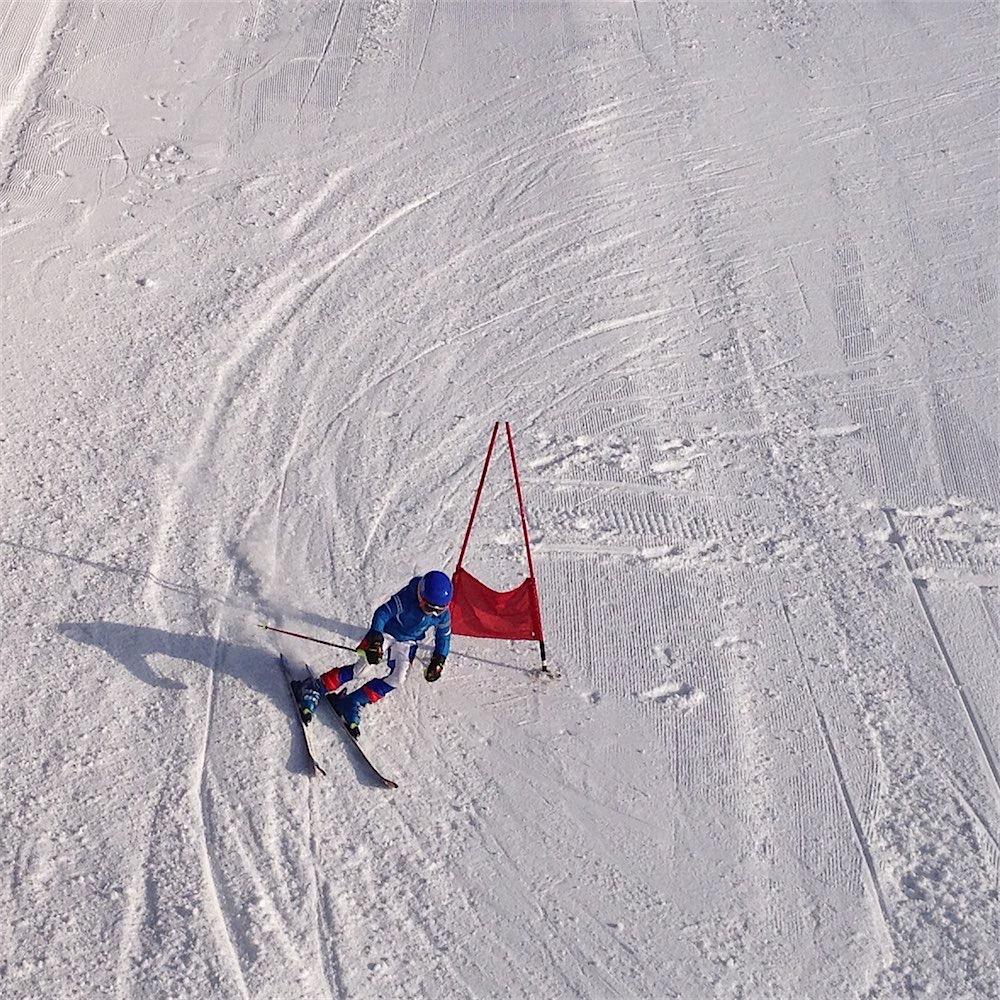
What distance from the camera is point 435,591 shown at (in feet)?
22.7

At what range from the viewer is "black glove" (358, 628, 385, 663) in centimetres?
712

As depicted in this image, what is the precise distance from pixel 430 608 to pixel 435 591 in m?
0.13

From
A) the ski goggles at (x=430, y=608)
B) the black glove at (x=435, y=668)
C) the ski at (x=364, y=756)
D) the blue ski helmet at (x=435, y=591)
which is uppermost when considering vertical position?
the blue ski helmet at (x=435, y=591)

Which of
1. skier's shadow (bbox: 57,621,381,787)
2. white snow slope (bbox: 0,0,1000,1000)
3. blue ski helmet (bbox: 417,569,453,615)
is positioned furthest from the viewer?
skier's shadow (bbox: 57,621,381,787)

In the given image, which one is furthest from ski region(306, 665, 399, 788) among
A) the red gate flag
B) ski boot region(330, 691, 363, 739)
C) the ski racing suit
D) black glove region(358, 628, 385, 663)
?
the red gate flag

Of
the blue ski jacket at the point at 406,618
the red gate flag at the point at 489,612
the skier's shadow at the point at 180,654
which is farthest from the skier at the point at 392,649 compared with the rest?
the red gate flag at the point at 489,612

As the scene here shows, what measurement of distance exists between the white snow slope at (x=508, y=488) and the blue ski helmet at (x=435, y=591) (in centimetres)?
90

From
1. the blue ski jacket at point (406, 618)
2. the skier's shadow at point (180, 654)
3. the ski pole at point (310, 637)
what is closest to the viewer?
the blue ski jacket at point (406, 618)

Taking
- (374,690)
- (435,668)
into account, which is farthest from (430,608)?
(374,690)

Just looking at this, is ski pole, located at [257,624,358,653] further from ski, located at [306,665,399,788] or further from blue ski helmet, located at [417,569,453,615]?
blue ski helmet, located at [417,569,453,615]

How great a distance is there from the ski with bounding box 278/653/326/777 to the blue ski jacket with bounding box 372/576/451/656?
0.74 metres

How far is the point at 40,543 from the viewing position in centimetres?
827

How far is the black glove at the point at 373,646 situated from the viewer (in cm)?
712

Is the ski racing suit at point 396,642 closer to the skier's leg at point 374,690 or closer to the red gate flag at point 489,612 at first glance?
the skier's leg at point 374,690
